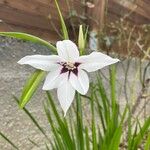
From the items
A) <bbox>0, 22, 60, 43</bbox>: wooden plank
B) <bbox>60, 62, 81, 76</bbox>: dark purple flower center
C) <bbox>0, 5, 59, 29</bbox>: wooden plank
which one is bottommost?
<bbox>0, 22, 60, 43</bbox>: wooden plank

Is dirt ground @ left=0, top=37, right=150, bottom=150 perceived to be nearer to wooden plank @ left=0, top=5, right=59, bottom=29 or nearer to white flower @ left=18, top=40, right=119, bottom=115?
wooden plank @ left=0, top=5, right=59, bottom=29

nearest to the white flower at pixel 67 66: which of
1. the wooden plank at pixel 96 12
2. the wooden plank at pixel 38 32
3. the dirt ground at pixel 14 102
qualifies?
the dirt ground at pixel 14 102

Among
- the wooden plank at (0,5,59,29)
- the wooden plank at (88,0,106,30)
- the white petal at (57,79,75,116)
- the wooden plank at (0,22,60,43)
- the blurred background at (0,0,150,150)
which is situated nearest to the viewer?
the white petal at (57,79,75,116)

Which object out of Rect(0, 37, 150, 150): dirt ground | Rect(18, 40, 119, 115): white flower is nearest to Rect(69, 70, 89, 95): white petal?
Rect(18, 40, 119, 115): white flower

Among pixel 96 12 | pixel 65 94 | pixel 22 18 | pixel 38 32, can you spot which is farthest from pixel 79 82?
pixel 96 12

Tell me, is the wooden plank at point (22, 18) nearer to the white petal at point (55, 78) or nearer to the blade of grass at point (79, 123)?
the blade of grass at point (79, 123)
